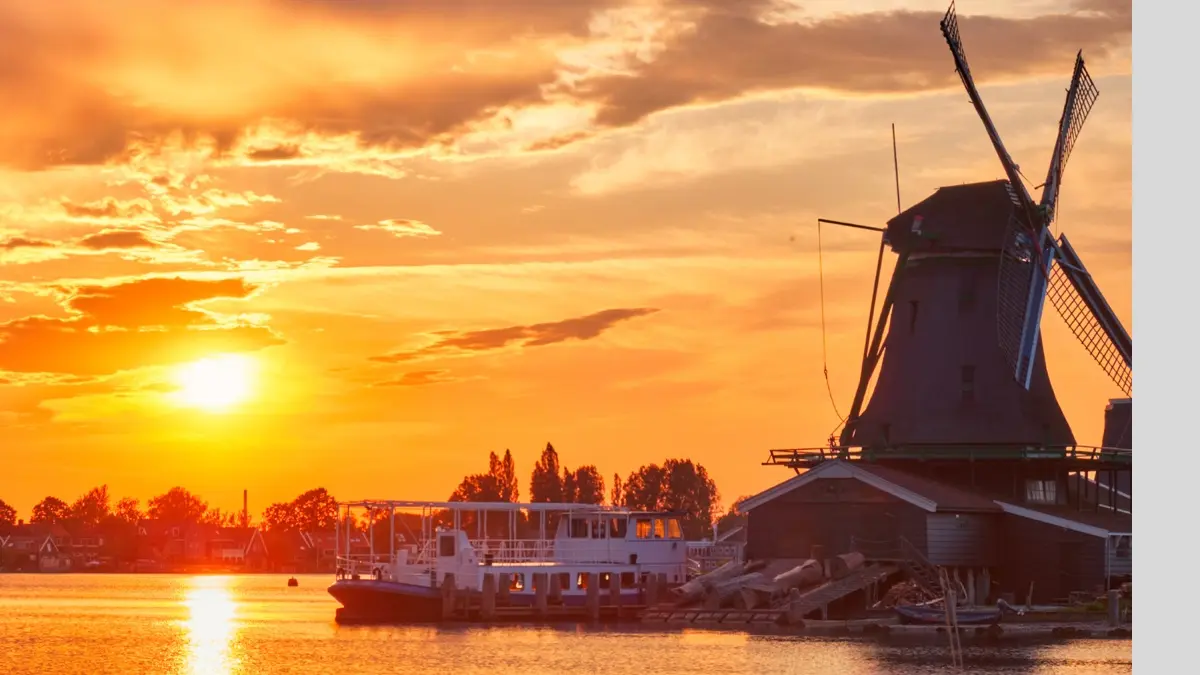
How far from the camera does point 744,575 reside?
7438 centimetres

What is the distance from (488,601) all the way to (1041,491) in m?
22.8

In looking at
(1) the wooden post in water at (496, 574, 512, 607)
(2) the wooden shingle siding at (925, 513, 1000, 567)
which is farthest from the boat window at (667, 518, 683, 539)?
(2) the wooden shingle siding at (925, 513, 1000, 567)

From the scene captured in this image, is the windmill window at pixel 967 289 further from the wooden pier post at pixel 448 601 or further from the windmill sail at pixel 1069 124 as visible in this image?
the wooden pier post at pixel 448 601

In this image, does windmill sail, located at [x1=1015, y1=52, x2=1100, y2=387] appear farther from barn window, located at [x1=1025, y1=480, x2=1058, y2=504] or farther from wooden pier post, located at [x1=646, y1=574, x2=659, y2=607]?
wooden pier post, located at [x1=646, y1=574, x2=659, y2=607]

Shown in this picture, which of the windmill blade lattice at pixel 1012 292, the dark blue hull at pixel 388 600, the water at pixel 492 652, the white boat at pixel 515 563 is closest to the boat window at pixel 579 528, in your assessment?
the white boat at pixel 515 563

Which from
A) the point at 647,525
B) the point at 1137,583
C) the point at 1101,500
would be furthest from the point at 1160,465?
the point at 1101,500

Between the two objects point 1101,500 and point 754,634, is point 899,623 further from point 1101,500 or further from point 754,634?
point 1101,500

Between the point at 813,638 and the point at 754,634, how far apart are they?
130 inches

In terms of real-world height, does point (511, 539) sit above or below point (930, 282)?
below

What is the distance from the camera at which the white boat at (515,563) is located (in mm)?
74812

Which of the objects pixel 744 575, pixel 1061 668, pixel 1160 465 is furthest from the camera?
pixel 744 575

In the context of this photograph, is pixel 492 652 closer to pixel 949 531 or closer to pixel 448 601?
pixel 448 601

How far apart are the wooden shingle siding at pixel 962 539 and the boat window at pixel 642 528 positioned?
40.2 ft

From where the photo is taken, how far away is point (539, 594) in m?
74.7
